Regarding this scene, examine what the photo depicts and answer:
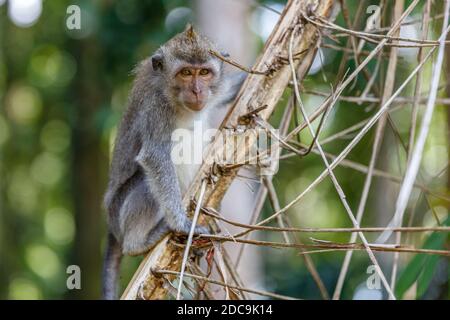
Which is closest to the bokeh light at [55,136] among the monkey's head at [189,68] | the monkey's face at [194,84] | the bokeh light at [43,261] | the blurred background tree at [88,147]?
the blurred background tree at [88,147]

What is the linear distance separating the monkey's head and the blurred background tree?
201 cm

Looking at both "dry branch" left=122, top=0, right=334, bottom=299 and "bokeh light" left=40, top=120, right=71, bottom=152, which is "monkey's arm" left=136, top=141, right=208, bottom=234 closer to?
"dry branch" left=122, top=0, right=334, bottom=299

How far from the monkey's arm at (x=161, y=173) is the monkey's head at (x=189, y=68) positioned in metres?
0.47

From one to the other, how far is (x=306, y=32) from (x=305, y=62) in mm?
329

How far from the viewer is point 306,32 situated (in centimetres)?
442

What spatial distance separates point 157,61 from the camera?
589 centimetres

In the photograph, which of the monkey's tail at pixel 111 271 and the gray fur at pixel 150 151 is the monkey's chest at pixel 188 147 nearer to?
the gray fur at pixel 150 151

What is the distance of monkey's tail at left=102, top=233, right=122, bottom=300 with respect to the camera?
620cm

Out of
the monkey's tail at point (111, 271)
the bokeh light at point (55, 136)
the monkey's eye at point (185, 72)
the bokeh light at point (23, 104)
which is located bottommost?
the monkey's tail at point (111, 271)

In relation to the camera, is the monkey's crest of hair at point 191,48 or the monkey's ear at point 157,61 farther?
the monkey's ear at point 157,61

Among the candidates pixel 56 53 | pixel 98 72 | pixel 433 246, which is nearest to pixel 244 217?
pixel 433 246

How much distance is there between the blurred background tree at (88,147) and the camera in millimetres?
10758

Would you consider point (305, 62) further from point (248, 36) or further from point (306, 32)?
point (248, 36)

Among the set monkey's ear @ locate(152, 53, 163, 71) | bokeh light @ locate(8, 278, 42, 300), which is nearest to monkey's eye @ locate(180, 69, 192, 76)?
monkey's ear @ locate(152, 53, 163, 71)
